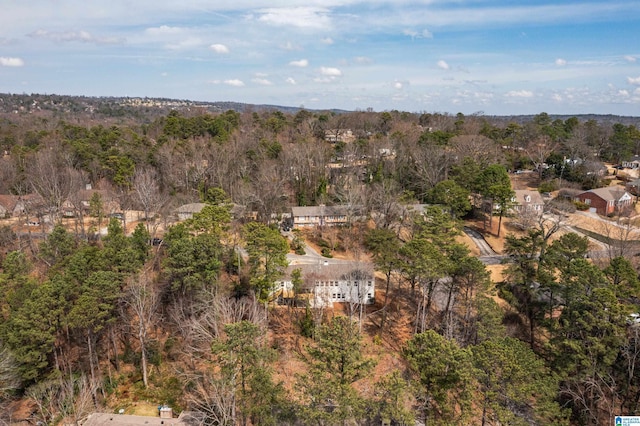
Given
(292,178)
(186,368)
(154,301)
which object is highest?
(292,178)

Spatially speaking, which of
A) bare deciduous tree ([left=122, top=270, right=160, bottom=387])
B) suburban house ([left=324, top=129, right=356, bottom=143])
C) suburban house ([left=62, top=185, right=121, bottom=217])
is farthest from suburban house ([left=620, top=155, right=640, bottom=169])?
suburban house ([left=62, top=185, right=121, bottom=217])

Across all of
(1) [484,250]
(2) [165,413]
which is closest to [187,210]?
(2) [165,413]

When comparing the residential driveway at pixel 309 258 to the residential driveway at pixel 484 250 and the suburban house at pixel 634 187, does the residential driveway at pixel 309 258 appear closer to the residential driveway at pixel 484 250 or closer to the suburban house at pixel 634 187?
the residential driveway at pixel 484 250

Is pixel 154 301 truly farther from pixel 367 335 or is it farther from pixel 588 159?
pixel 588 159

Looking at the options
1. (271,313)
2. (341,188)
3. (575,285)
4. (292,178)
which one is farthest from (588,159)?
(271,313)

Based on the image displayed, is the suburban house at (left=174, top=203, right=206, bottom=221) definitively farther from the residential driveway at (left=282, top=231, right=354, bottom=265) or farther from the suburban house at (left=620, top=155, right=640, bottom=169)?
the suburban house at (left=620, top=155, right=640, bottom=169)
